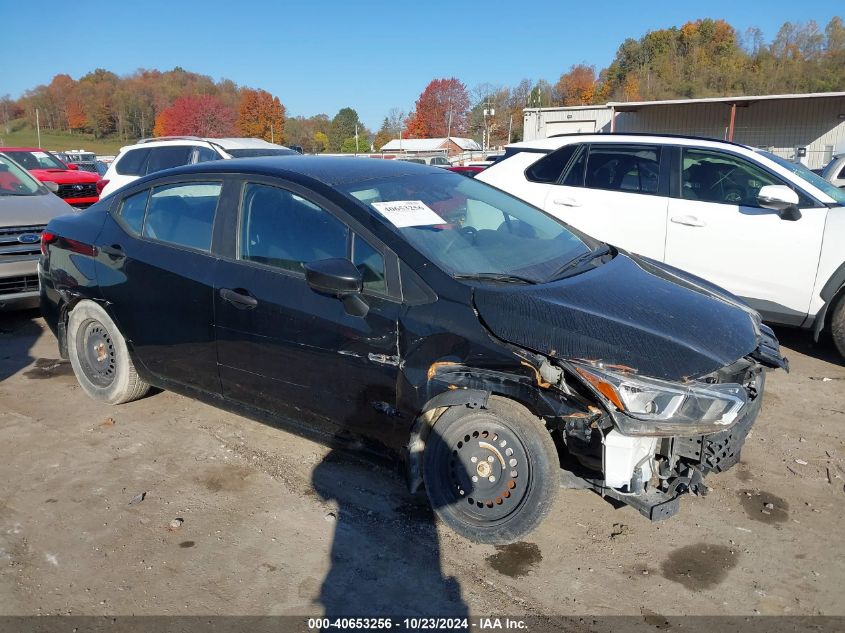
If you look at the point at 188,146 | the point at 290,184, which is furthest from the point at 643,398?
the point at 188,146

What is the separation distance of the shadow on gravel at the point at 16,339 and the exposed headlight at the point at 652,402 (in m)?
4.84

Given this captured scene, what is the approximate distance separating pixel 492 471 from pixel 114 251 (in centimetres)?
288

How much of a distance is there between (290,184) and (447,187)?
951 mm

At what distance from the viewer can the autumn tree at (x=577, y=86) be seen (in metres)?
87.2

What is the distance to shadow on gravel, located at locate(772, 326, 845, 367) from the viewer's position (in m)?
5.77

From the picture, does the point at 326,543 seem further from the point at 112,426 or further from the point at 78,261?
the point at 78,261

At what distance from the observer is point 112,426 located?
4.46 meters

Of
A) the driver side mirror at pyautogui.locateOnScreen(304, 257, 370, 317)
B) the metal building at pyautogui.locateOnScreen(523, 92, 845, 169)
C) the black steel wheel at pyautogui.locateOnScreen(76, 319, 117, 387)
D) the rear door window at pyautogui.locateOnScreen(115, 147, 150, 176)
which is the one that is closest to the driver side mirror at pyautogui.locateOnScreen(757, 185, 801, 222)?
the driver side mirror at pyautogui.locateOnScreen(304, 257, 370, 317)

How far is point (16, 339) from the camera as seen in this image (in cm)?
645

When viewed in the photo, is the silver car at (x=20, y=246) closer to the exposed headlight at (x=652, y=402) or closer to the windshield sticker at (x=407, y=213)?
the windshield sticker at (x=407, y=213)

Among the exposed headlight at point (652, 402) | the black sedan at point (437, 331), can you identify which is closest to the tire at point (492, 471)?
the black sedan at point (437, 331)

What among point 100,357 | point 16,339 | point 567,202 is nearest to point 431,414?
point 100,357

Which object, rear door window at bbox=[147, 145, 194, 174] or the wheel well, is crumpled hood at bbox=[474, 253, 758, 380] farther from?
rear door window at bbox=[147, 145, 194, 174]

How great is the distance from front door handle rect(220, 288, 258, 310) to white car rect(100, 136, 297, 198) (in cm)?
747
